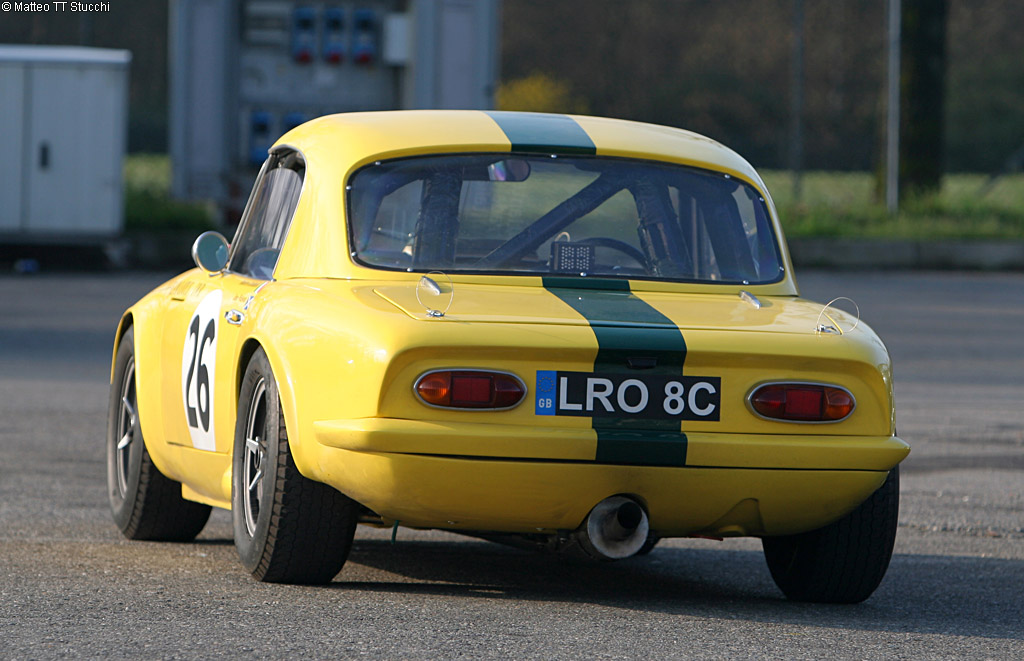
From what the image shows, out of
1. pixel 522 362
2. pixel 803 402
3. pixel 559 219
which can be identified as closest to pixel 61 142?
pixel 559 219

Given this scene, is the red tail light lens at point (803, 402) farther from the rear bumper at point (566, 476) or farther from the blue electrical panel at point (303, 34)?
the blue electrical panel at point (303, 34)

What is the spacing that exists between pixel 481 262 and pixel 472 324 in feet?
2.31

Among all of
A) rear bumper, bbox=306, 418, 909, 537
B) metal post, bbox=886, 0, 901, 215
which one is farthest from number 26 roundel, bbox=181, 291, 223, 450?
metal post, bbox=886, 0, 901, 215

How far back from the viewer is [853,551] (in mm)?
4848

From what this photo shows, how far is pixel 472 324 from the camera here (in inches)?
170

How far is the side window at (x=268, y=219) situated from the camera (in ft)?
17.7

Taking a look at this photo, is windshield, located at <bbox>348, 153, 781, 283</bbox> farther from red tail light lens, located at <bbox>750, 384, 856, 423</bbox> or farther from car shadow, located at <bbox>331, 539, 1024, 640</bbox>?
car shadow, located at <bbox>331, 539, 1024, 640</bbox>

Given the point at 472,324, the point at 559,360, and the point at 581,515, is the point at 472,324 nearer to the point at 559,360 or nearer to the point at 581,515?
the point at 559,360

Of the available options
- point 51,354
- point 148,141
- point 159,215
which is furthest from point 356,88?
point 148,141

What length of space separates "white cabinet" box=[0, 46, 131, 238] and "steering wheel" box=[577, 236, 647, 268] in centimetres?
1430

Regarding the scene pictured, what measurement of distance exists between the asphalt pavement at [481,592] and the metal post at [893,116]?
499 inches

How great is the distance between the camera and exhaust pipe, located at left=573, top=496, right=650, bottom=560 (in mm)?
4414

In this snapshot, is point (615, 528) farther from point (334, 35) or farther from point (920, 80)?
point (920, 80)

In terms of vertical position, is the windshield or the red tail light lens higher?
the windshield
